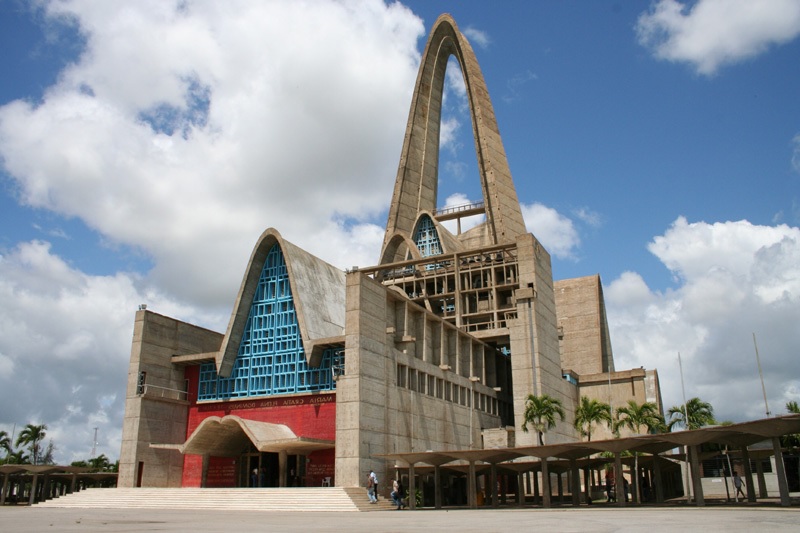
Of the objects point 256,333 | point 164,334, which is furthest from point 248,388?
point 164,334

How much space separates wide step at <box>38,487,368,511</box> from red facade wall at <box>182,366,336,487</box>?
267 inches

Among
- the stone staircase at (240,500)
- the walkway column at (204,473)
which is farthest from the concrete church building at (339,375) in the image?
the stone staircase at (240,500)

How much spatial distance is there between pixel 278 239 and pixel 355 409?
14.6 m

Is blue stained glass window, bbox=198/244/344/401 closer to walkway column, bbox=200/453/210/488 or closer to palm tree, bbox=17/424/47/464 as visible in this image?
walkway column, bbox=200/453/210/488

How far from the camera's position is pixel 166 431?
4509 centimetres

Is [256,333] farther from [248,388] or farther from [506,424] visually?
[506,424]

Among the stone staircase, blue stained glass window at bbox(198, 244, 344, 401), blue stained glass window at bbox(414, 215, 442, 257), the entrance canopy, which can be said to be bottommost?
the stone staircase

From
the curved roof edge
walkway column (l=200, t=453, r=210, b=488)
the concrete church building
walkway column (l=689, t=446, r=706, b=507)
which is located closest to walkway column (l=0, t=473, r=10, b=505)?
the concrete church building

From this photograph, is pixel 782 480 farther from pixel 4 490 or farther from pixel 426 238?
pixel 426 238

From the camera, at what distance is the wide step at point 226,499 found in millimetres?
31906

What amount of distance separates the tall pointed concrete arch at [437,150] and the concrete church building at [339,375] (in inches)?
217

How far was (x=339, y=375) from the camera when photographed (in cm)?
3634

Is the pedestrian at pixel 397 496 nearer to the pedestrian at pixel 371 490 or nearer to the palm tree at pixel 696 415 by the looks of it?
the pedestrian at pixel 371 490

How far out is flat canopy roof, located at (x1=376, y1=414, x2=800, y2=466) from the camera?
2428 centimetres
